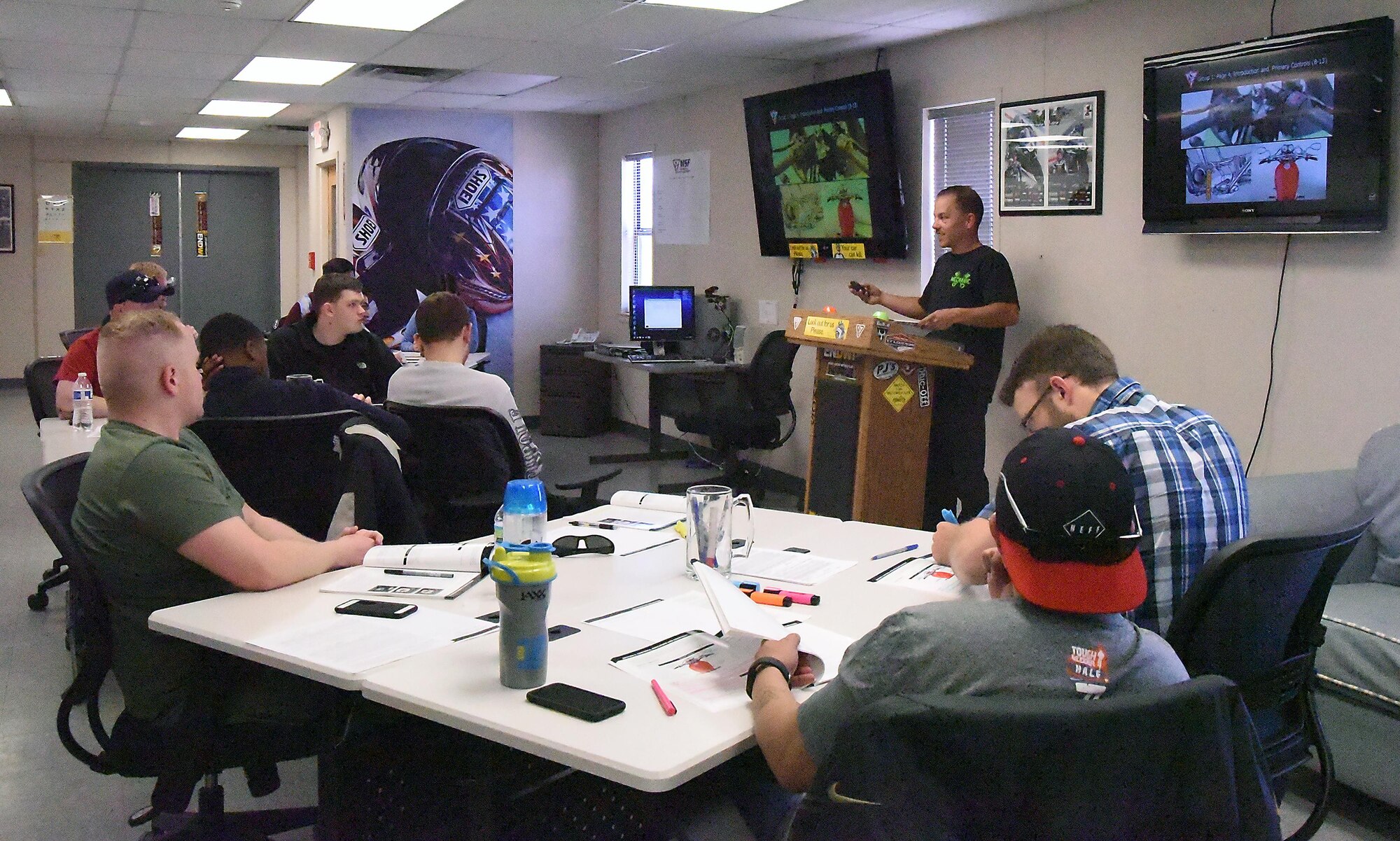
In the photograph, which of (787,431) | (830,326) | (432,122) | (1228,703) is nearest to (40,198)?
(432,122)

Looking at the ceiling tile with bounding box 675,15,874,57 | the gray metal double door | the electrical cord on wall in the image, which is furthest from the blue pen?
the gray metal double door

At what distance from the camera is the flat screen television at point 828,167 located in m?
5.99

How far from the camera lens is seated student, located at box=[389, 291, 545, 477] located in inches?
147

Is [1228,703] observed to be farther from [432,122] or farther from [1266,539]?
[432,122]

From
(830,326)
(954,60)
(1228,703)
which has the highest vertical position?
(954,60)

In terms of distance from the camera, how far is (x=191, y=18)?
568cm

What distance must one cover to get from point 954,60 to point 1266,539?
4314mm

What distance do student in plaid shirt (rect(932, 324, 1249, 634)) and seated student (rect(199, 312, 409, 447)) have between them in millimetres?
1967

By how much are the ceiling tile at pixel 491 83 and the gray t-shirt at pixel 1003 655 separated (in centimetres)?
653

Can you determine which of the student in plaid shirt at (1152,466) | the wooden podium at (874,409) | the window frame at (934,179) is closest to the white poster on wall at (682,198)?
the window frame at (934,179)

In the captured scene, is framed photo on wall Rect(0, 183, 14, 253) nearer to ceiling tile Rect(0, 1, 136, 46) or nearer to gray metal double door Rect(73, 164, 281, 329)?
gray metal double door Rect(73, 164, 281, 329)

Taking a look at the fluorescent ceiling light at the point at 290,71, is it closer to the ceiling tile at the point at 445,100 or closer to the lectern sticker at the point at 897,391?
the ceiling tile at the point at 445,100

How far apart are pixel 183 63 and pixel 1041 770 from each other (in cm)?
737

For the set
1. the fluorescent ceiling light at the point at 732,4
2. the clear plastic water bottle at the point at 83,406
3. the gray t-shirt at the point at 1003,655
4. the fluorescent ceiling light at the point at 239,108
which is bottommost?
the gray t-shirt at the point at 1003,655
